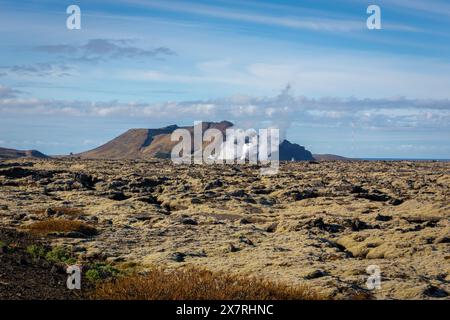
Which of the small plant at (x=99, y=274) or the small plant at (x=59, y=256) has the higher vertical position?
the small plant at (x=99, y=274)

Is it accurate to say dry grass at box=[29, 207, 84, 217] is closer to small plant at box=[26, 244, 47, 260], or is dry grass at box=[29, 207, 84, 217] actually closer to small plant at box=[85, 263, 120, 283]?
small plant at box=[26, 244, 47, 260]

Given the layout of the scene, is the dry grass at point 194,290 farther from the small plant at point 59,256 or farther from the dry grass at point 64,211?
the dry grass at point 64,211

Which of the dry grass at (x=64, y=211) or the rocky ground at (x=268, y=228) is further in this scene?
the dry grass at (x=64, y=211)

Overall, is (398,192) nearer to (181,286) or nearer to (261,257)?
(261,257)

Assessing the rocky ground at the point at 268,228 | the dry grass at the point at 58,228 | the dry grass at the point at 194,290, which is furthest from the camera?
the dry grass at the point at 58,228

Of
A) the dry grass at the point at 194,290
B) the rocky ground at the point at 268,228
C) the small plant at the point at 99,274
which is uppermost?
the dry grass at the point at 194,290

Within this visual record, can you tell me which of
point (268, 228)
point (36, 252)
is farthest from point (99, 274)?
point (268, 228)

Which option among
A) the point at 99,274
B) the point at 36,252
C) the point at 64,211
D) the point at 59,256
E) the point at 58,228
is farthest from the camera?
the point at 64,211

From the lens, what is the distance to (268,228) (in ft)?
126

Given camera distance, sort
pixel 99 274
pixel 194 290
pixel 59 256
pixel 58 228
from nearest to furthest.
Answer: pixel 194 290 → pixel 99 274 → pixel 59 256 → pixel 58 228

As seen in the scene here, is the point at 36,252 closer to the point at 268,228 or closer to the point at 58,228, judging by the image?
the point at 58,228

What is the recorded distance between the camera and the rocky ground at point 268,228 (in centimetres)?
2309

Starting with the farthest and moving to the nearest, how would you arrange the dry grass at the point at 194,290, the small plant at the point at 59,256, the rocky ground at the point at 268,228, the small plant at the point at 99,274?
the small plant at the point at 59,256
the rocky ground at the point at 268,228
the small plant at the point at 99,274
the dry grass at the point at 194,290

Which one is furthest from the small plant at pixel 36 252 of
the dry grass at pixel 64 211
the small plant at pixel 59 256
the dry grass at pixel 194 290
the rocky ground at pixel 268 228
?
the dry grass at pixel 64 211
